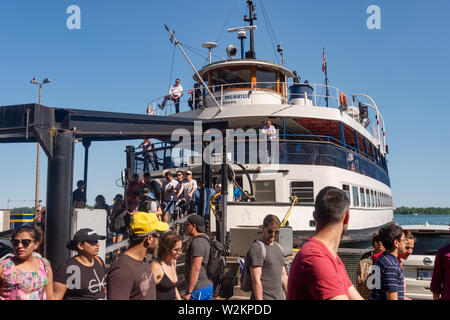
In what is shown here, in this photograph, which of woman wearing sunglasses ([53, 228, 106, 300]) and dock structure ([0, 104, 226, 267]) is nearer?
woman wearing sunglasses ([53, 228, 106, 300])

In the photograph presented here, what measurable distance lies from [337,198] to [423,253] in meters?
5.04

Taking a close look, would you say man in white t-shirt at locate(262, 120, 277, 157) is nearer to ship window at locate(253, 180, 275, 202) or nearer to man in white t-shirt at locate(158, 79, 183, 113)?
ship window at locate(253, 180, 275, 202)

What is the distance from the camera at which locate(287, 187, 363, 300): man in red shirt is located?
1.91m

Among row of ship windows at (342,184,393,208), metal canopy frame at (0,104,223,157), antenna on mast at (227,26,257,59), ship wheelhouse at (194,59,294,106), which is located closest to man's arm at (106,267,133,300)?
metal canopy frame at (0,104,223,157)

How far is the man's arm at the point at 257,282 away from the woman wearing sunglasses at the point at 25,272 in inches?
77.4

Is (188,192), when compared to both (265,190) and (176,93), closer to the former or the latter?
(265,190)

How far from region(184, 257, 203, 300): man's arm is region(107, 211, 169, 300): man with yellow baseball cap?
122 centimetres

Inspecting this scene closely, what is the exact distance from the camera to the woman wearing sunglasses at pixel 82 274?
3357 mm

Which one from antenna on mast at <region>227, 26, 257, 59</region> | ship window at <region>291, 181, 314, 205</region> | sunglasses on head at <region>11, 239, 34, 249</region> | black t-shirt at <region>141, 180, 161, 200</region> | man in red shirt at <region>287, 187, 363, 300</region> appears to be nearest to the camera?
man in red shirt at <region>287, 187, 363, 300</region>

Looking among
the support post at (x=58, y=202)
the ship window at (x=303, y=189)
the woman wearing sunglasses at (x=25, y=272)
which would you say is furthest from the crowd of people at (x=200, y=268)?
the ship window at (x=303, y=189)

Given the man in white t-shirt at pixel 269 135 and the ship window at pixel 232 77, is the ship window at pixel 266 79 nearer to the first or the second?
the ship window at pixel 232 77

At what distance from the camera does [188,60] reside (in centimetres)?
1190

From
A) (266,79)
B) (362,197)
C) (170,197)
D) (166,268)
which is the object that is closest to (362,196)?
Result: (362,197)
